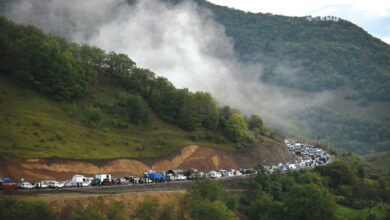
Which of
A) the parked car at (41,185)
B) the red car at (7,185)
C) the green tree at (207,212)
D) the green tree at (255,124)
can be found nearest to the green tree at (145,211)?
the green tree at (207,212)

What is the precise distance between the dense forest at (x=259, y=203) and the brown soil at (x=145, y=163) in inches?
501

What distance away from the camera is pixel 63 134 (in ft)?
244

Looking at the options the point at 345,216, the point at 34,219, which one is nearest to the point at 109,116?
the point at 34,219

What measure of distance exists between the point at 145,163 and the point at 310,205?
3645 centimetres

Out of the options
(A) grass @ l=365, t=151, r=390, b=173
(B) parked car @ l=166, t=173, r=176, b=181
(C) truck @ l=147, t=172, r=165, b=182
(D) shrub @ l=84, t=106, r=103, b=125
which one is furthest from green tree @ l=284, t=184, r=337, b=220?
(A) grass @ l=365, t=151, r=390, b=173

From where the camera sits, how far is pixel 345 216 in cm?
8181

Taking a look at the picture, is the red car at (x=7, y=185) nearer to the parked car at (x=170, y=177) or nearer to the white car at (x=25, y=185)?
the white car at (x=25, y=185)

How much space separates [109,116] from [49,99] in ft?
50.3

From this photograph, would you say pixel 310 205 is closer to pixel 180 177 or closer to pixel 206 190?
pixel 206 190

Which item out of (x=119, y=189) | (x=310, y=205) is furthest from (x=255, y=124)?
(x=119, y=189)

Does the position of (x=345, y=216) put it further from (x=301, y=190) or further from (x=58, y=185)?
(x=58, y=185)

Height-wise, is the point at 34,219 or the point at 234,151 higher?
the point at 234,151

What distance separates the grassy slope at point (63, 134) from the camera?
66.4m

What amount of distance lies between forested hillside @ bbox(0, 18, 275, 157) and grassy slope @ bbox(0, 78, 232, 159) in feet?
0.62
